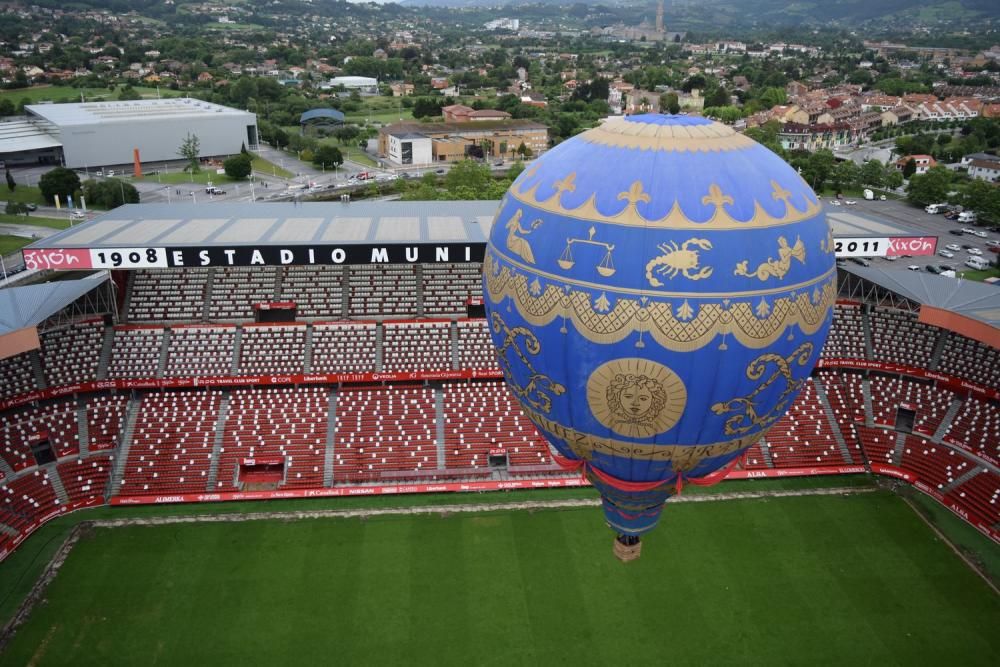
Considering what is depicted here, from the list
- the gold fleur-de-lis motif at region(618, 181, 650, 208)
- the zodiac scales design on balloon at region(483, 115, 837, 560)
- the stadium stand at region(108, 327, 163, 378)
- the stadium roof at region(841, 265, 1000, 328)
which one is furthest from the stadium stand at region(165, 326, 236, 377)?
the stadium roof at region(841, 265, 1000, 328)

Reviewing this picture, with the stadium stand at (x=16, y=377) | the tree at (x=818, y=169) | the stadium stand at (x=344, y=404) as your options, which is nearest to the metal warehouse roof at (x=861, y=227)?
the stadium stand at (x=344, y=404)

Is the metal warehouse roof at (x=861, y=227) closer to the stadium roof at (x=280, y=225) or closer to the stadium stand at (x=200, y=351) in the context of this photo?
the stadium roof at (x=280, y=225)

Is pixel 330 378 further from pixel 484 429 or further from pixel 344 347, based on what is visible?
pixel 484 429

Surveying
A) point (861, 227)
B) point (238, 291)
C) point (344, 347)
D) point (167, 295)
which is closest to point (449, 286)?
point (344, 347)

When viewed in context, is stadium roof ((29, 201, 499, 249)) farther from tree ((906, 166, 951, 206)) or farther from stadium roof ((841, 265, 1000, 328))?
tree ((906, 166, 951, 206))

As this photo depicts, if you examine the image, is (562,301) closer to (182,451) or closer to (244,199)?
(182,451)

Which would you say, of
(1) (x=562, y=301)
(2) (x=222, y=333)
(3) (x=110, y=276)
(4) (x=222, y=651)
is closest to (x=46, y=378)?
(3) (x=110, y=276)
